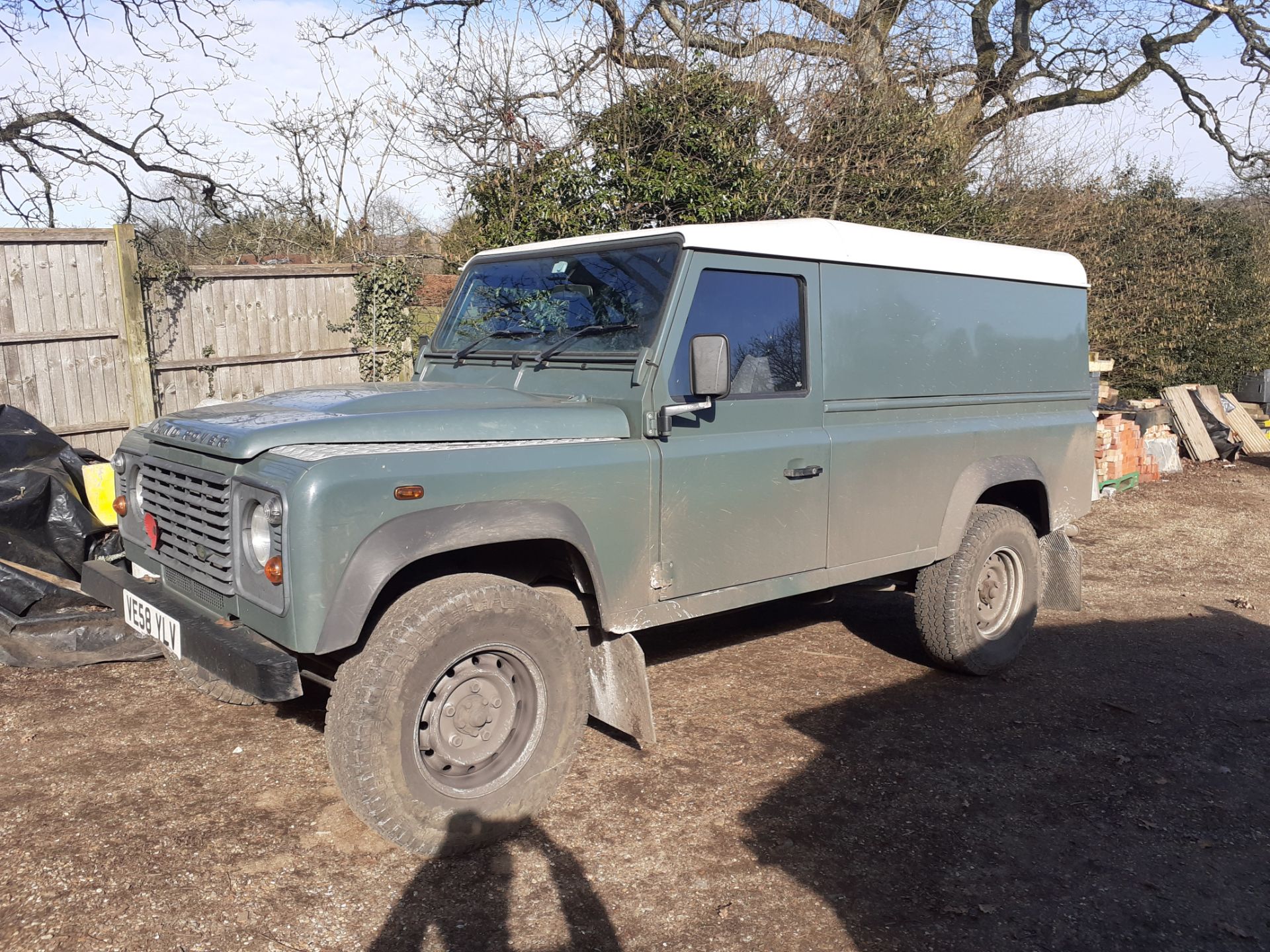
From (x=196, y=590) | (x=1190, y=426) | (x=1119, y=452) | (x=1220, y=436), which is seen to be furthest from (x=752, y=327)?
(x=1220, y=436)

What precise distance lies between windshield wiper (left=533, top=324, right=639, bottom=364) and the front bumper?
5.29 feet

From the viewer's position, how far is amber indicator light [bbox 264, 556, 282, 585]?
9.39 feet

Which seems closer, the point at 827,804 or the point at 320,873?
the point at 320,873

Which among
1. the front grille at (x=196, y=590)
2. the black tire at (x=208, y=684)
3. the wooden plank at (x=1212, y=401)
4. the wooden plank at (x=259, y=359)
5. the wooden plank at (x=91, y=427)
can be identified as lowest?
the black tire at (x=208, y=684)

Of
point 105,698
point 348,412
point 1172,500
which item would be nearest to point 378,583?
point 348,412

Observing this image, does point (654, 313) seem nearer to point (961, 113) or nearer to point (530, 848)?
point (530, 848)

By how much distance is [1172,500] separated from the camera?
Result: 34.1 ft

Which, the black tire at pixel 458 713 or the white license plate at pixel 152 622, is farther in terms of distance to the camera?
the white license plate at pixel 152 622

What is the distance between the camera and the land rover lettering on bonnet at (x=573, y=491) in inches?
118

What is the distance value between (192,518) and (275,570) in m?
0.65

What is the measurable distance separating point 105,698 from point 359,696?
2.35 meters

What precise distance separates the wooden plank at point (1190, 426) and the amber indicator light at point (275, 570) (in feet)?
41.9

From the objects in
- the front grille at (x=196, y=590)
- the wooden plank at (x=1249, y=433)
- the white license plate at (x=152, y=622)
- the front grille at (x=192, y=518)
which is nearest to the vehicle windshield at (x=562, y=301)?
the front grille at (x=192, y=518)

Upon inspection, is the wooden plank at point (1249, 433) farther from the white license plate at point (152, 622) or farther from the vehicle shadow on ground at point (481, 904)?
the white license plate at point (152, 622)
